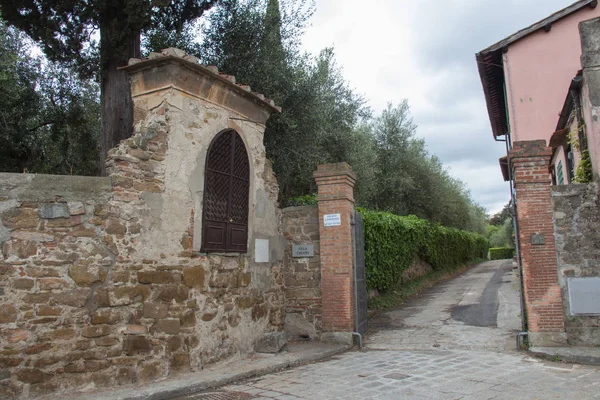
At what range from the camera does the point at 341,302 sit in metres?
8.26

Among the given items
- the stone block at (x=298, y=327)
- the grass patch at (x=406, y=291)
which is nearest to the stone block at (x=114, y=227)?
the stone block at (x=298, y=327)

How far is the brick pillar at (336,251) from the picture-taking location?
27.1 feet

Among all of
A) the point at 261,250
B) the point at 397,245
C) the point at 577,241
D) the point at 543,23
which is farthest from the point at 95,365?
the point at 543,23

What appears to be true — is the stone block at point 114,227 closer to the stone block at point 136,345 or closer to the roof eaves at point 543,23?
the stone block at point 136,345

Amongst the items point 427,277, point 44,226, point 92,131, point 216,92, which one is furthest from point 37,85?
point 427,277

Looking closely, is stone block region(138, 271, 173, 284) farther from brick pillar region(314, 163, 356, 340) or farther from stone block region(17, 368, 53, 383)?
brick pillar region(314, 163, 356, 340)

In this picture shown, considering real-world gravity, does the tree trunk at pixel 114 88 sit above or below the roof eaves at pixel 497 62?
below

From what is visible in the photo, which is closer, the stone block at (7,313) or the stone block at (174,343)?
the stone block at (7,313)

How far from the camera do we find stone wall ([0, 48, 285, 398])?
4910 millimetres

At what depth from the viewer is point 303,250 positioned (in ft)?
28.6

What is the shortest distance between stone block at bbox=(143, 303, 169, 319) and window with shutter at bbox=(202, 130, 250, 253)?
102 cm

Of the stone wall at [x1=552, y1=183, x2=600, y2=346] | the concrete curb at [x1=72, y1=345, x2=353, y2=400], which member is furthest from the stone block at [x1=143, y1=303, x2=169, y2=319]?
the stone wall at [x1=552, y1=183, x2=600, y2=346]

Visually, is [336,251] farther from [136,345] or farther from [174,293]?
[136,345]

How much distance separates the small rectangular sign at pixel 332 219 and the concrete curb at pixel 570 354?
3.88 m
